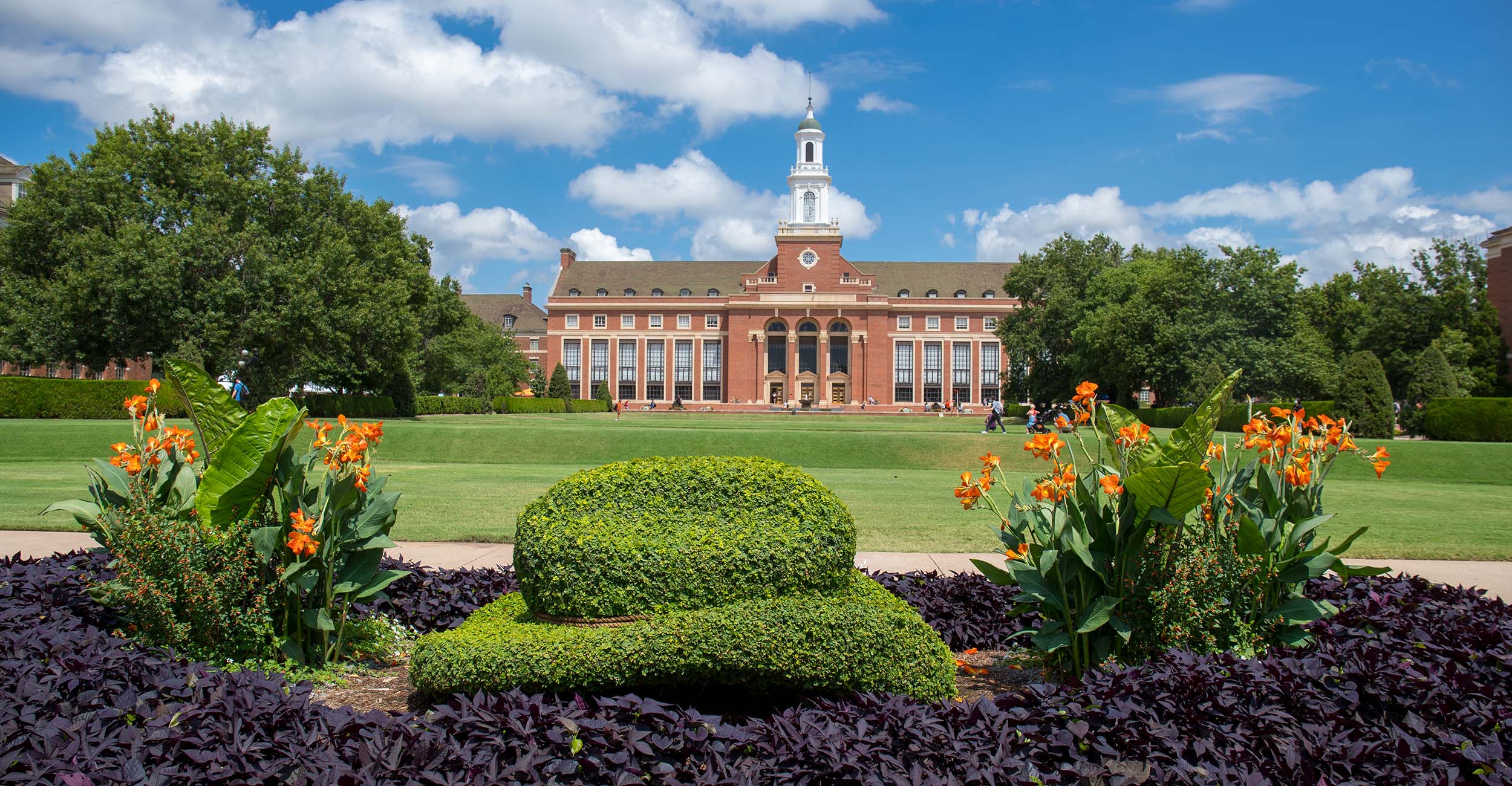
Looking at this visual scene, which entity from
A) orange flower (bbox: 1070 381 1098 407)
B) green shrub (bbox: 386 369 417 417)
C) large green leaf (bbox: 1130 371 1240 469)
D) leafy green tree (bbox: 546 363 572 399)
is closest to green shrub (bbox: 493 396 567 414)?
leafy green tree (bbox: 546 363 572 399)

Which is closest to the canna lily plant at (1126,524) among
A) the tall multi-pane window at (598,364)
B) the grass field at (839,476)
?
the grass field at (839,476)

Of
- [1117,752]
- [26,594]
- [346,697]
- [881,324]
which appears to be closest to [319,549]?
[346,697]

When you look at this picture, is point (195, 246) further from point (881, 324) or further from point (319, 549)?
point (881, 324)

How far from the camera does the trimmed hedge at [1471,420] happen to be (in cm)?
2930

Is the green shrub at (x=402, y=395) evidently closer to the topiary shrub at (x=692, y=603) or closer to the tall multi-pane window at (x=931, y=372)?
the topiary shrub at (x=692, y=603)

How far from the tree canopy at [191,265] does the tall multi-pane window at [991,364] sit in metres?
64.8

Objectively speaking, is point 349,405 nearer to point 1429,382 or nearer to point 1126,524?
point 1126,524

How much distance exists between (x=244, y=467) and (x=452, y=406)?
52.9 metres

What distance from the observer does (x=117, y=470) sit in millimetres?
4254

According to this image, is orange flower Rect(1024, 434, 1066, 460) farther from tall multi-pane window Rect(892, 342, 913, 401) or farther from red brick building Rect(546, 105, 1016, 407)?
tall multi-pane window Rect(892, 342, 913, 401)

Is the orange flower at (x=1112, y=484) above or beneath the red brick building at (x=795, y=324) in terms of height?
beneath

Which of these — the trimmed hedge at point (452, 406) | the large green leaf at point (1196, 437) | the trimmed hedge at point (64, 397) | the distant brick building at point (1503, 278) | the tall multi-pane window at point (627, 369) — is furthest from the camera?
the tall multi-pane window at point (627, 369)

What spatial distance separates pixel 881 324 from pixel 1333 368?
45.0m

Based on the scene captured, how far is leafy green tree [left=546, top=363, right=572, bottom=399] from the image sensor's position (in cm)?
7888
